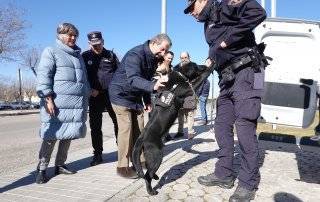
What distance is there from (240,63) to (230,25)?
430 mm

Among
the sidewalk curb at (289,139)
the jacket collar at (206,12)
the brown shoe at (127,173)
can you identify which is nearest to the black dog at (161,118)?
the jacket collar at (206,12)

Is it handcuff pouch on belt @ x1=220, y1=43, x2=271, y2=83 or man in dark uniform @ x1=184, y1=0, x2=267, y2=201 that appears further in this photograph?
handcuff pouch on belt @ x1=220, y1=43, x2=271, y2=83

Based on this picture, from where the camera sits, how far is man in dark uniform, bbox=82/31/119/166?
258 inches

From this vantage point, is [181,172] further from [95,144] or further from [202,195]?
[95,144]

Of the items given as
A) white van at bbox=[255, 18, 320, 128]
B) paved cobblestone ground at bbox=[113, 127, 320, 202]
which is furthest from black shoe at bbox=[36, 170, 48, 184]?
white van at bbox=[255, 18, 320, 128]

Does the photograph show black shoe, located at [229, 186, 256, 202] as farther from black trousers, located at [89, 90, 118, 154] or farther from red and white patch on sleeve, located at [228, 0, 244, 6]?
black trousers, located at [89, 90, 118, 154]

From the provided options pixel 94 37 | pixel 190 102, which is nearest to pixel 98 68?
pixel 94 37

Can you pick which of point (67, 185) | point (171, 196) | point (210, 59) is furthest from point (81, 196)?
point (210, 59)

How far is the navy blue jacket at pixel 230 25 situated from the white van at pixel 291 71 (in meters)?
1.65

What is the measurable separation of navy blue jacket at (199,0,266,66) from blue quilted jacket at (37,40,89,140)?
6.06 ft

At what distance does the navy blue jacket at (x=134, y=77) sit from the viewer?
487 centimetres

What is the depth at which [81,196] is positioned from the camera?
4.51m

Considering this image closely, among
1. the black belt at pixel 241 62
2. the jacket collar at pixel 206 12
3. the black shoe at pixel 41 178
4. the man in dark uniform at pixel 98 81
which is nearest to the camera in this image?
the black belt at pixel 241 62

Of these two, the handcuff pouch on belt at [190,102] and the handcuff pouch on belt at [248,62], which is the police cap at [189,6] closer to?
the handcuff pouch on belt at [248,62]
